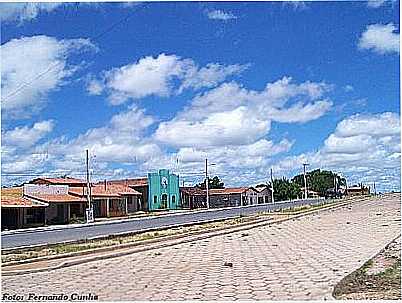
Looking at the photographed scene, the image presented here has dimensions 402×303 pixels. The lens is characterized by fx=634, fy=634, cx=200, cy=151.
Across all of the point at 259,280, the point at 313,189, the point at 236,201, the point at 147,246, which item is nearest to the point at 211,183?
the point at 236,201

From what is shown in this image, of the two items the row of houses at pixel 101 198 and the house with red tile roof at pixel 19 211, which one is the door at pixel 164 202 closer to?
the row of houses at pixel 101 198

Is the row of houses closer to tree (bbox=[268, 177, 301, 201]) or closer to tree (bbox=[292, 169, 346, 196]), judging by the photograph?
tree (bbox=[268, 177, 301, 201])

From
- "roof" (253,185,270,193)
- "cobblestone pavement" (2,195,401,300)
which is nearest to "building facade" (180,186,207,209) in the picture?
"roof" (253,185,270,193)

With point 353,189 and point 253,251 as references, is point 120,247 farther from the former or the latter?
point 353,189

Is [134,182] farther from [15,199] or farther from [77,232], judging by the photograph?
[77,232]

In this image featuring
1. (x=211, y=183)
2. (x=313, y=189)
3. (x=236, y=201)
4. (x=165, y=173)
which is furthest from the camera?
(x=313, y=189)

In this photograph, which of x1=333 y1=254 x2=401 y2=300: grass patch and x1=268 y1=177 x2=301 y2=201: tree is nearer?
x1=333 y1=254 x2=401 y2=300: grass patch

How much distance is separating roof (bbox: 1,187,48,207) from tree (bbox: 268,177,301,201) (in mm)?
52021

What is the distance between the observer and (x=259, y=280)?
9742 millimetres

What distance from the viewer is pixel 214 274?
10.7m

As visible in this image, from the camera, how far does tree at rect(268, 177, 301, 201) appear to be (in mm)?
91812

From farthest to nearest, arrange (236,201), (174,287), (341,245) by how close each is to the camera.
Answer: (236,201) < (341,245) < (174,287)

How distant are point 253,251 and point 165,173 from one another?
52803mm

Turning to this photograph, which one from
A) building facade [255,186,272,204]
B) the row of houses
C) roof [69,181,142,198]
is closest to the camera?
the row of houses
